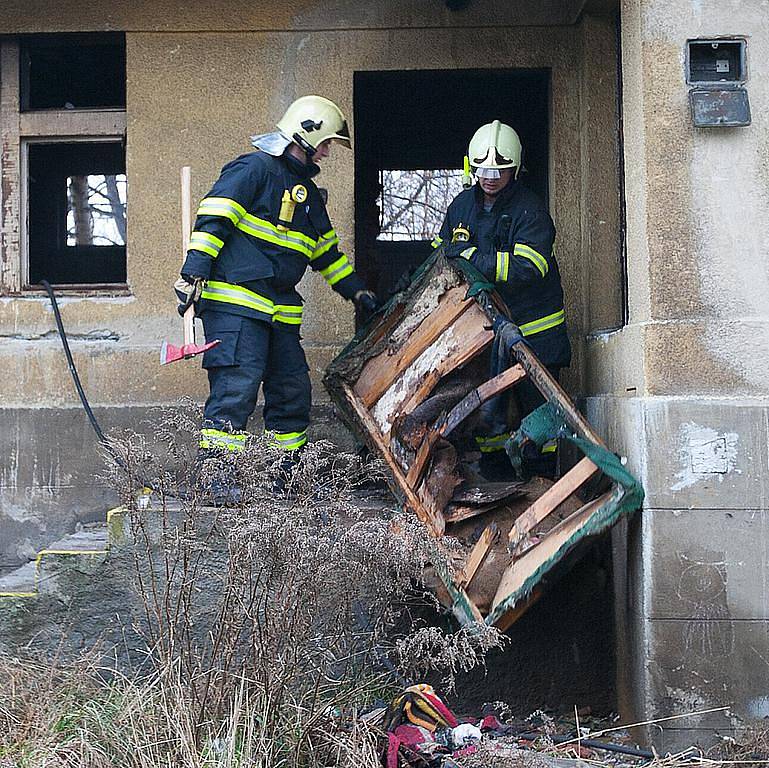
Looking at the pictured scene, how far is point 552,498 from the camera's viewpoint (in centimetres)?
457

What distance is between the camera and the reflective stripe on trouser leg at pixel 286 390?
551 cm

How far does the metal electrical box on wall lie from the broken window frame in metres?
3.27

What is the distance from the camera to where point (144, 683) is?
4086mm

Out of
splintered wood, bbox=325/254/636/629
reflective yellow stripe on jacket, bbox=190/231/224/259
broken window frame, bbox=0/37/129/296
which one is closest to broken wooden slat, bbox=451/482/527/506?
splintered wood, bbox=325/254/636/629

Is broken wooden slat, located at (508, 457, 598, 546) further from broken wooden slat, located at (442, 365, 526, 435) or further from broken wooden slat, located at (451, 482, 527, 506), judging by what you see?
broken wooden slat, located at (442, 365, 526, 435)

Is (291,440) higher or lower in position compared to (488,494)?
higher

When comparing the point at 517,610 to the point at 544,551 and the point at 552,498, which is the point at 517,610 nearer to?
the point at 544,551

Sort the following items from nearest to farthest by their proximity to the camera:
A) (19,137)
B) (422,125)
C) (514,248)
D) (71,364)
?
(514,248), (71,364), (19,137), (422,125)

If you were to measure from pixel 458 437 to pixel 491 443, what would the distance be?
0.94 feet

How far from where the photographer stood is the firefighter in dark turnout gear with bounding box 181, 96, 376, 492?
519 cm

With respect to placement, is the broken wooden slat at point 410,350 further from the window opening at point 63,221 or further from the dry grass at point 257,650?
the window opening at point 63,221

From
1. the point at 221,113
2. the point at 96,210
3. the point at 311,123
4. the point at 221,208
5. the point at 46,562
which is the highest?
the point at 96,210

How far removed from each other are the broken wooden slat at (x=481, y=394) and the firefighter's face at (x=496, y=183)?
132 cm

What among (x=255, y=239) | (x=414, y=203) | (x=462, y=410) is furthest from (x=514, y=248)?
(x=414, y=203)
